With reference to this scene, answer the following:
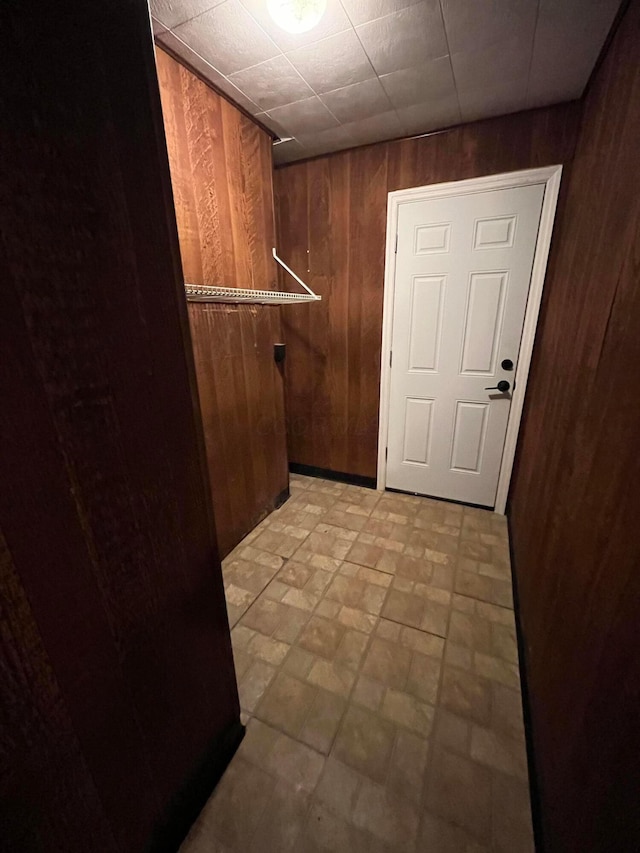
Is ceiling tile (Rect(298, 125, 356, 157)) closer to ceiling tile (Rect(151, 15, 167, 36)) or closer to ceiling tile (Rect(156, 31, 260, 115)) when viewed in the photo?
ceiling tile (Rect(156, 31, 260, 115))

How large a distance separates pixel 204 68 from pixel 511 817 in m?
3.08

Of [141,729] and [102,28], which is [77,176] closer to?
[102,28]

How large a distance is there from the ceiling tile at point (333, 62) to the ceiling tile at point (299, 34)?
30 mm

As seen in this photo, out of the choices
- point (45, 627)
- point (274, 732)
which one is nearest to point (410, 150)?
point (45, 627)

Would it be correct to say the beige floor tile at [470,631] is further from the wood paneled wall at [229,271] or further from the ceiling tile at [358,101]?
the ceiling tile at [358,101]

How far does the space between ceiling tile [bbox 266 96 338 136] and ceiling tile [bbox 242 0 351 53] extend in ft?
1.26

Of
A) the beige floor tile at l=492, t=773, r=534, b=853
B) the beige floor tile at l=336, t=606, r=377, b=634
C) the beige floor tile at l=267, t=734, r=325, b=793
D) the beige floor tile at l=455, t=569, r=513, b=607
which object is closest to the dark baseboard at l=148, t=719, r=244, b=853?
the beige floor tile at l=267, t=734, r=325, b=793

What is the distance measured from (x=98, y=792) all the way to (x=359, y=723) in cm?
88

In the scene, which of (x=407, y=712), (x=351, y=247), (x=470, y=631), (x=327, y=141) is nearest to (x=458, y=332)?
(x=351, y=247)

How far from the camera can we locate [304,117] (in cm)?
186

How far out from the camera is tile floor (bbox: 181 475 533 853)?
0.95 m

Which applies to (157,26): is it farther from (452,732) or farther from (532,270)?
(452,732)

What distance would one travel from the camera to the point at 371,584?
179 cm

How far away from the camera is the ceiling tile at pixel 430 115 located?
→ 1724mm
